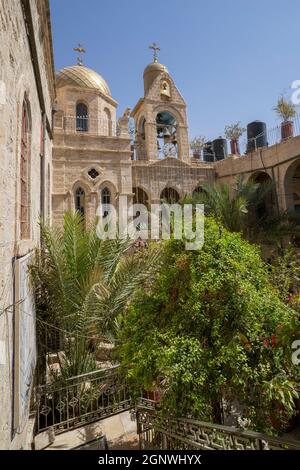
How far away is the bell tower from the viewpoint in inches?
651

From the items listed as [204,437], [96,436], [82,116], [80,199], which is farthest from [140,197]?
[204,437]

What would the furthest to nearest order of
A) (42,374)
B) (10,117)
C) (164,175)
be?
(164,175) → (42,374) → (10,117)

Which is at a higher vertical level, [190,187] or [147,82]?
[147,82]

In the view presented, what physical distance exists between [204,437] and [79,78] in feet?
59.7

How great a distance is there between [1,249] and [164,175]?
13.9 metres

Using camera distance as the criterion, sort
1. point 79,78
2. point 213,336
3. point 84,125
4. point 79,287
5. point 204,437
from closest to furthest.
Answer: point 204,437 < point 213,336 < point 79,287 < point 84,125 < point 79,78

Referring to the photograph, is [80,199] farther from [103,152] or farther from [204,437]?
[204,437]

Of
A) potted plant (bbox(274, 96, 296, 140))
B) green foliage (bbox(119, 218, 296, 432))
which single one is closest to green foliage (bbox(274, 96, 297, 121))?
potted plant (bbox(274, 96, 296, 140))

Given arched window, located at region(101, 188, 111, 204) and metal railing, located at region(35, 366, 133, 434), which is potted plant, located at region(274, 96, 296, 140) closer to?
arched window, located at region(101, 188, 111, 204)

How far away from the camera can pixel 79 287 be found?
620 cm
